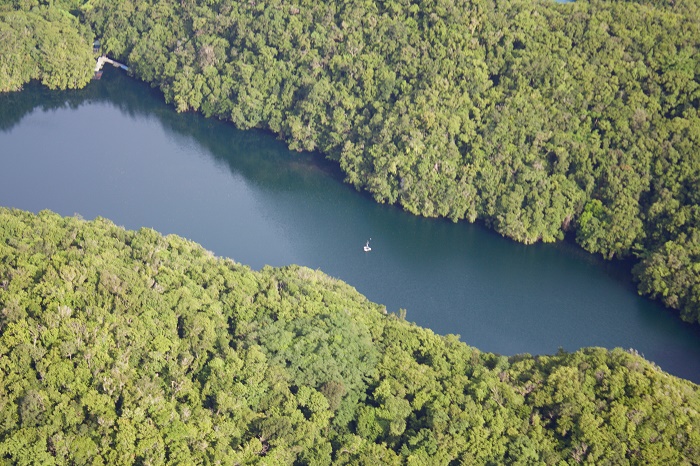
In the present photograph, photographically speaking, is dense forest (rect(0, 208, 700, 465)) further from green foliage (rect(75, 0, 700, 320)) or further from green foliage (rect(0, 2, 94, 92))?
green foliage (rect(0, 2, 94, 92))

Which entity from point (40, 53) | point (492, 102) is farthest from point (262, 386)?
point (40, 53)

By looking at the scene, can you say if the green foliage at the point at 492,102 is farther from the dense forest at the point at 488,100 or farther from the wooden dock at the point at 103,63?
the wooden dock at the point at 103,63

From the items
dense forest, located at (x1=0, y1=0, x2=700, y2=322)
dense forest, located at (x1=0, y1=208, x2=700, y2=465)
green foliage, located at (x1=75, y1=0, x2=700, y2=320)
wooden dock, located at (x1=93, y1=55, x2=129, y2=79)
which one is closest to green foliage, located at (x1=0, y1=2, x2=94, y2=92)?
dense forest, located at (x1=0, y1=0, x2=700, y2=322)

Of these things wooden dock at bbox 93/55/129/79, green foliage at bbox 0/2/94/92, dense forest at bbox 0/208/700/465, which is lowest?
dense forest at bbox 0/208/700/465

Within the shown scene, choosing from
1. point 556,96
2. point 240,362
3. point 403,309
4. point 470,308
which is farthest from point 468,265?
point 240,362

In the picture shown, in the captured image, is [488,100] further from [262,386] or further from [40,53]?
[40,53]

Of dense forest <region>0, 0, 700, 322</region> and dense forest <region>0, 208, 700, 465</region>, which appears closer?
dense forest <region>0, 208, 700, 465</region>

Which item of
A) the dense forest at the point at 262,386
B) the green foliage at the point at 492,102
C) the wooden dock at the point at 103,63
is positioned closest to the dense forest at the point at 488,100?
the green foliage at the point at 492,102

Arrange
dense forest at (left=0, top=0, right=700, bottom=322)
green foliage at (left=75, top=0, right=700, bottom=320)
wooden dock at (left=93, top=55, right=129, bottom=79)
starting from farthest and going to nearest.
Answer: wooden dock at (left=93, top=55, right=129, bottom=79), green foliage at (left=75, top=0, right=700, bottom=320), dense forest at (left=0, top=0, right=700, bottom=322)
